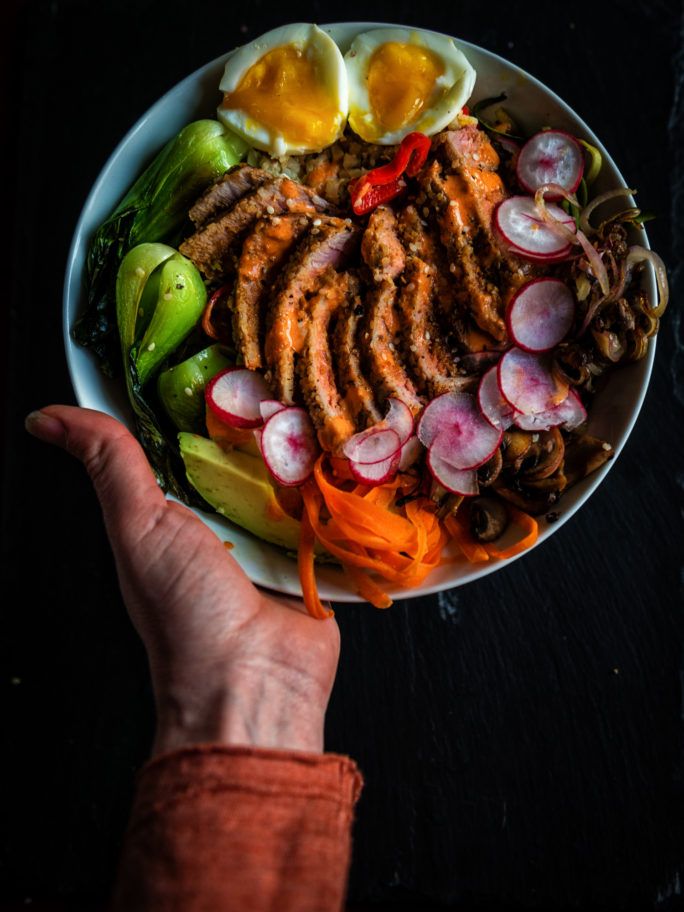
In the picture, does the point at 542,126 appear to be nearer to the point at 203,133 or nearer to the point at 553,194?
the point at 553,194

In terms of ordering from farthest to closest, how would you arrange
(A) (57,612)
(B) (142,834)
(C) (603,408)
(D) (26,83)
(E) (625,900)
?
1. (D) (26,83)
2. (A) (57,612)
3. (E) (625,900)
4. (C) (603,408)
5. (B) (142,834)

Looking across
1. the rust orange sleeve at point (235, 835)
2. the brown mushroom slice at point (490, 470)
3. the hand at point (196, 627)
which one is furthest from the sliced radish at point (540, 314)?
the rust orange sleeve at point (235, 835)

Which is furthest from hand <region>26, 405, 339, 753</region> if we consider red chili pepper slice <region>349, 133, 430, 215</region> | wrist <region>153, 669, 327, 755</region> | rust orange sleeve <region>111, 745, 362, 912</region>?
red chili pepper slice <region>349, 133, 430, 215</region>

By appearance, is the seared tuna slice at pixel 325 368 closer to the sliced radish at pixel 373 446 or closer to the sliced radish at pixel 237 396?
the sliced radish at pixel 373 446

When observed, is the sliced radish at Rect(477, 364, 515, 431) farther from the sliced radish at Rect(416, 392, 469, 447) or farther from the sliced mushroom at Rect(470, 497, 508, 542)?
the sliced mushroom at Rect(470, 497, 508, 542)

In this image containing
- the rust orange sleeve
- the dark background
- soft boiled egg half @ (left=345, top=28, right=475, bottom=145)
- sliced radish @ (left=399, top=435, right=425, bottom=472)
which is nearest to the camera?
the rust orange sleeve

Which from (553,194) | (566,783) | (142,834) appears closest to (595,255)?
(553,194)

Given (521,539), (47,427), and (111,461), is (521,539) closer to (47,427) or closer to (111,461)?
(111,461)
